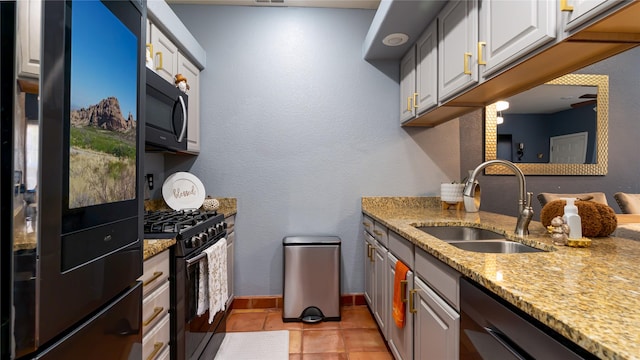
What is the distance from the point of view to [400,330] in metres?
1.78

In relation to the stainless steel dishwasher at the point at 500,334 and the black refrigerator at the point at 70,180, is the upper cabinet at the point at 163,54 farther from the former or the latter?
the stainless steel dishwasher at the point at 500,334

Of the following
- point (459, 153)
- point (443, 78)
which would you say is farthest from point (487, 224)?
point (459, 153)

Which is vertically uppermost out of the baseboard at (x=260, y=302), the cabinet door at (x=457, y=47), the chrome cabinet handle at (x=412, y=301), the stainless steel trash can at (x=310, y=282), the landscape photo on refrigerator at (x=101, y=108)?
the cabinet door at (x=457, y=47)

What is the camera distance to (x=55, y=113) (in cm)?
67

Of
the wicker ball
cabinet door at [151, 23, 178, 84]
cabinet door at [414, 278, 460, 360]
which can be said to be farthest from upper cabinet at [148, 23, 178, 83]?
the wicker ball

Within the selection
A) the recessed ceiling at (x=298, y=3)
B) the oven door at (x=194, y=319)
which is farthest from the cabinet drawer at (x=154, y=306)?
the recessed ceiling at (x=298, y=3)

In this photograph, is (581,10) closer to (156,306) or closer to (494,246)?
(494,246)

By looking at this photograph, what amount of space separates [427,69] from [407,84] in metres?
0.47

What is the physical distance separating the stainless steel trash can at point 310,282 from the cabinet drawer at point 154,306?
1.26 m

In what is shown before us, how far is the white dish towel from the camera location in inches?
73.5

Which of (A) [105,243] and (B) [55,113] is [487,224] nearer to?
(A) [105,243]

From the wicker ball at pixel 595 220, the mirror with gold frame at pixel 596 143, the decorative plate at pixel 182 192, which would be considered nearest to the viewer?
the wicker ball at pixel 595 220

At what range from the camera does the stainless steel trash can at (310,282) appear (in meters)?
2.63

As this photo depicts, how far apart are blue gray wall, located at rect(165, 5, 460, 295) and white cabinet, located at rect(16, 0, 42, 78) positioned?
91.2 inches
